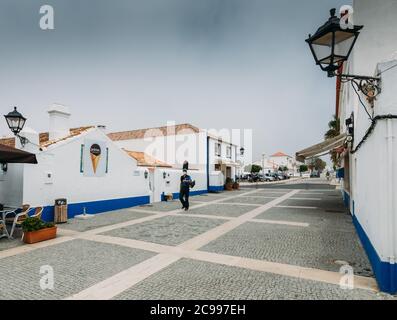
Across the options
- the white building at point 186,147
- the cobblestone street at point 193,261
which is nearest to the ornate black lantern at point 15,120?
the cobblestone street at point 193,261

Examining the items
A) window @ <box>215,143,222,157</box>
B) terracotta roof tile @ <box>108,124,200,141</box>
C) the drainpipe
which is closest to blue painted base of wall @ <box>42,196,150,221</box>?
the drainpipe

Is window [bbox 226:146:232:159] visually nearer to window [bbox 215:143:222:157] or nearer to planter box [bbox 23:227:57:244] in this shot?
window [bbox 215:143:222:157]

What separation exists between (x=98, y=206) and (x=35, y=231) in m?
4.80

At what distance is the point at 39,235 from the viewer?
274 inches

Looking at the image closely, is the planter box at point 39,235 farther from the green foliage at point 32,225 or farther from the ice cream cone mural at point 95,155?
the ice cream cone mural at point 95,155

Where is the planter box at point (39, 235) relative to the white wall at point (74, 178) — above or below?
below

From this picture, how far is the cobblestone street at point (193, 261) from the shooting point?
4.00 meters

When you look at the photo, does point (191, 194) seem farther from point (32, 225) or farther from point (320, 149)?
point (32, 225)

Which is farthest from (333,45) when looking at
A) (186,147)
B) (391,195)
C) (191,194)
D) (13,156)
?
(186,147)

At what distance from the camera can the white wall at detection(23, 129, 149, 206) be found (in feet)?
30.4

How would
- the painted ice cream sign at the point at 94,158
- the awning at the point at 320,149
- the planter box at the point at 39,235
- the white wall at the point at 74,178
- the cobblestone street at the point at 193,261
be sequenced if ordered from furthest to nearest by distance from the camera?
the painted ice cream sign at the point at 94,158 → the awning at the point at 320,149 → the white wall at the point at 74,178 → the planter box at the point at 39,235 → the cobblestone street at the point at 193,261

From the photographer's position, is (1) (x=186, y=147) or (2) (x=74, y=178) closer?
(2) (x=74, y=178)

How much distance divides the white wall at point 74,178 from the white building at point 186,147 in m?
10.7

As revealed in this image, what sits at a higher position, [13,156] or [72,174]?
[13,156]
